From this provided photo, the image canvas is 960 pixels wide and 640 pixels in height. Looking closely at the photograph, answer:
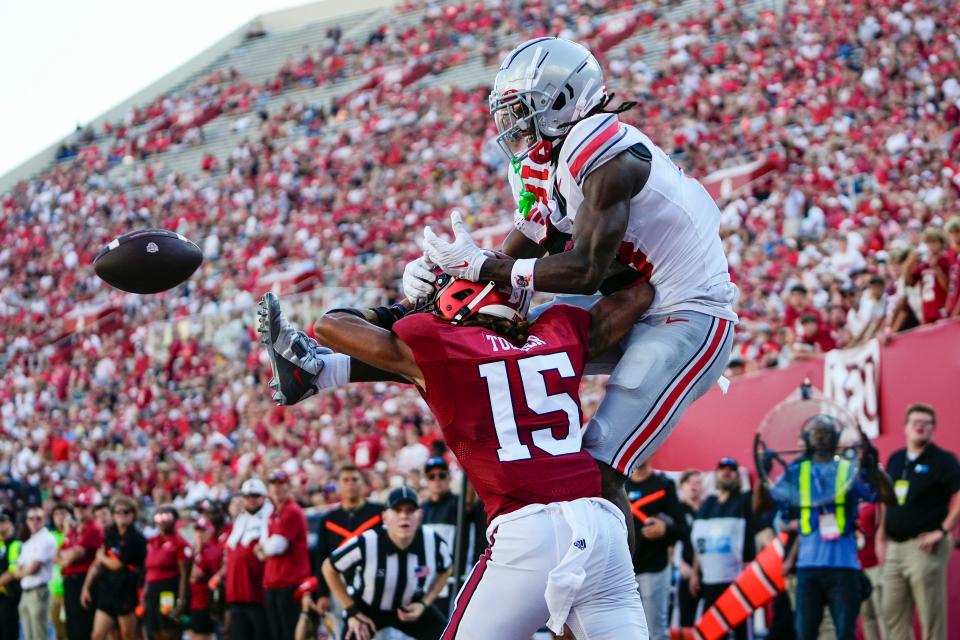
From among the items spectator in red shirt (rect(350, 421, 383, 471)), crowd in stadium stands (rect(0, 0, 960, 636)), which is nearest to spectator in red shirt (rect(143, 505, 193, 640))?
crowd in stadium stands (rect(0, 0, 960, 636))

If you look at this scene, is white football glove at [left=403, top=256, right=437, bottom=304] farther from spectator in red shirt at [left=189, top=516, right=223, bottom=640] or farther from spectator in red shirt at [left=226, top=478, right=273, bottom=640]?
spectator in red shirt at [left=189, top=516, right=223, bottom=640]

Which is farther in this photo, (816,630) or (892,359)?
(892,359)

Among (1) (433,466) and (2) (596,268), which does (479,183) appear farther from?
(2) (596,268)

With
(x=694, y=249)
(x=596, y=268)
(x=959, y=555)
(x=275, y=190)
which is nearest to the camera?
(x=596, y=268)

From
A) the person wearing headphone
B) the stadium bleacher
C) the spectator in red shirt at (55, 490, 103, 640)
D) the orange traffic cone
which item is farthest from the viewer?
the stadium bleacher

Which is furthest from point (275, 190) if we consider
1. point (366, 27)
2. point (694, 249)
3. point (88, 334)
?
point (694, 249)

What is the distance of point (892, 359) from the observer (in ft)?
30.5

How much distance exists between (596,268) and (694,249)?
0.55 metres

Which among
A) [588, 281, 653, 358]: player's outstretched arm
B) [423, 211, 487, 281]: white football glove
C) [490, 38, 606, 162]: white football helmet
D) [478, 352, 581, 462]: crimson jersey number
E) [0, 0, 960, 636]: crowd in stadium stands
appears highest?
[0, 0, 960, 636]: crowd in stadium stands

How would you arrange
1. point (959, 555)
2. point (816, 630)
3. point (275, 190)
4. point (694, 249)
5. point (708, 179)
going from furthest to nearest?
point (275, 190), point (708, 179), point (959, 555), point (816, 630), point (694, 249)

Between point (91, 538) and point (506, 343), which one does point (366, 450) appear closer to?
point (91, 538)

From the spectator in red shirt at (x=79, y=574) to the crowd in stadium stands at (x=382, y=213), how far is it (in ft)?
7.06

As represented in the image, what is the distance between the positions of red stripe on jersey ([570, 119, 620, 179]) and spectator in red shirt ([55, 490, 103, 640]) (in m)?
9.48

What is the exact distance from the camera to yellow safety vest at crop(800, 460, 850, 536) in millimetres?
7820
